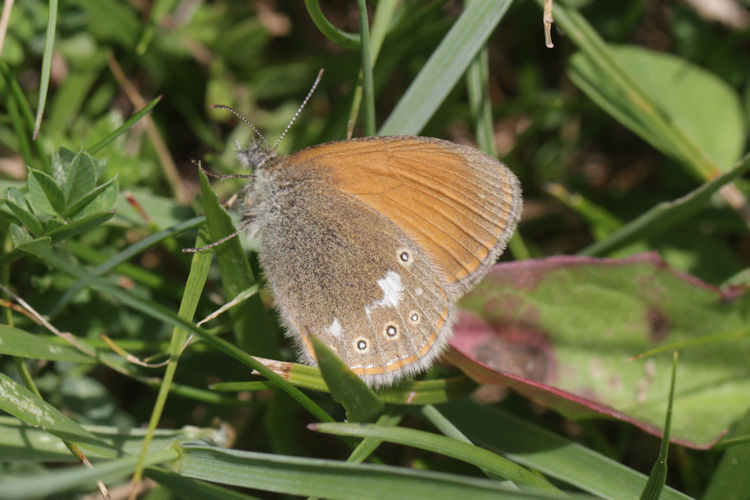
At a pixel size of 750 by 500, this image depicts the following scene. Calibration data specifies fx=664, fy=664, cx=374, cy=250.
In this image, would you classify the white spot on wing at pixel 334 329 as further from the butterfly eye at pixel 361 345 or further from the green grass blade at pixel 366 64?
the green grass blade at pixel 366 64

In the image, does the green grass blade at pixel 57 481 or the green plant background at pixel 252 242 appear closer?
the green grass blade at pixel 57 481

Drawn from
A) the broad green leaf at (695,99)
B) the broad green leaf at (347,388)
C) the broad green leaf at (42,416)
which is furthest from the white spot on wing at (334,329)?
the broad green leaf at (695,99)

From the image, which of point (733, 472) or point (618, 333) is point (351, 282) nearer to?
point (618, 333)

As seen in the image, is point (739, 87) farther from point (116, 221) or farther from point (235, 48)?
point (116, 221)

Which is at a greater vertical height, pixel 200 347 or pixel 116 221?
pixel 116 221

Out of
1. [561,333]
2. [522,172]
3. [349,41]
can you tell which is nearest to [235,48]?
[349,41]

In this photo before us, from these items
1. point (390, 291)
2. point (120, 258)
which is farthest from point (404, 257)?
point (120, 258)

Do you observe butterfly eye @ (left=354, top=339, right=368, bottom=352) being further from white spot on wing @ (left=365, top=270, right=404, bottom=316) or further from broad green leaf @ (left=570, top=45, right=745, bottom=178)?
broad green leaf @ (left=570, top=45, right=745, bottom=178)

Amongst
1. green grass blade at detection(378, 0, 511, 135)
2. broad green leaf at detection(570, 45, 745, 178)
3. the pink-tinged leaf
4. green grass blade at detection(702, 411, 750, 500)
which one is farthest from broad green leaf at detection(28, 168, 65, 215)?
broad green leaf at detection(570, 45, 745, 178)
